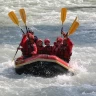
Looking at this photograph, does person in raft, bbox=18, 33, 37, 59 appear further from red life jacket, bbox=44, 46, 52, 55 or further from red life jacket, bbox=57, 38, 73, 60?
red life jacket, bbox=57, 38, 73, 60

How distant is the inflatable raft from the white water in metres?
0.16

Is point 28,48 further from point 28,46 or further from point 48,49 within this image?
point 48,49

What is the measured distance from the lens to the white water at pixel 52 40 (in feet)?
30.7

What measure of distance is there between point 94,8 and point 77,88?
13.1 meters

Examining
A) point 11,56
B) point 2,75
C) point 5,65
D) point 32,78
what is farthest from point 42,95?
point 11,56

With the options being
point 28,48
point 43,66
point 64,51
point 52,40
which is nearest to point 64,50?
point 64,51

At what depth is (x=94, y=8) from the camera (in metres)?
21.9

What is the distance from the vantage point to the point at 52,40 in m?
14.4

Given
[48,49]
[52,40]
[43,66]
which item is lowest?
[52,40]

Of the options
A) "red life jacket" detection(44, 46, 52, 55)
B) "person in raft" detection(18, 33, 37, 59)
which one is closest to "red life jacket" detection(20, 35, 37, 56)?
"person in raft" detection(18, 33, 37, 59)

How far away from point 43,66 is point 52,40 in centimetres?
457

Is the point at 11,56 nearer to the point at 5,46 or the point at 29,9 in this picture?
the point at 5,46

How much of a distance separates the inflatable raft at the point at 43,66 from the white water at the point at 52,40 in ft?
0.52

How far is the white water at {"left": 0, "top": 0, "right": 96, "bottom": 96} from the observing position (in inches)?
368
